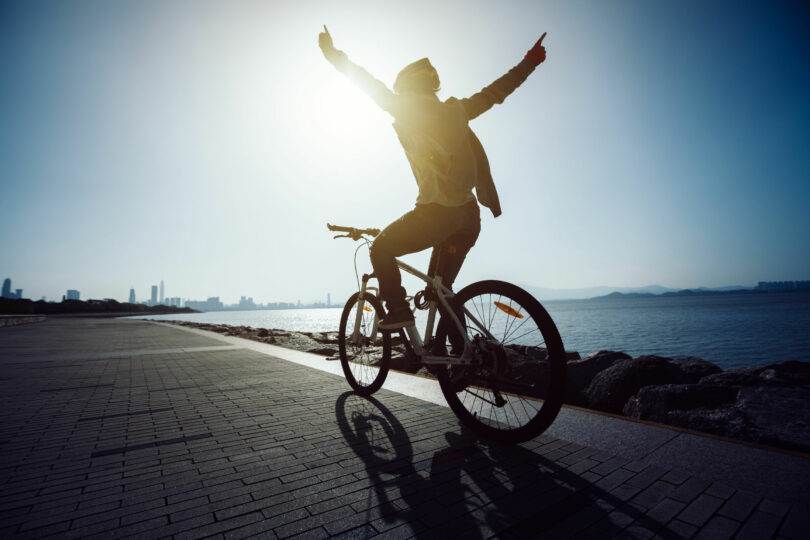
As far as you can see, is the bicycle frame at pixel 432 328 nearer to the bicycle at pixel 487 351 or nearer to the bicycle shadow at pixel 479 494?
the bicycle at pixel 487 351

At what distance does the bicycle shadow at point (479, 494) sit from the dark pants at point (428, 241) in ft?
3.90

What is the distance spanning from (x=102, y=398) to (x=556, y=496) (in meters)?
4.55

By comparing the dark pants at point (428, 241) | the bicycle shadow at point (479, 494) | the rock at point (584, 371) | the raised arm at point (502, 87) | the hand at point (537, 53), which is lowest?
the rock at point (584, 371)

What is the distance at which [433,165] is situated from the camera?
288 centimetres

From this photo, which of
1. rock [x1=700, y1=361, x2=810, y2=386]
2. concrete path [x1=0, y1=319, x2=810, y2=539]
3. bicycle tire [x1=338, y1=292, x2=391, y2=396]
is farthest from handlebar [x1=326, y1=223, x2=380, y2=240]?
rock [x1=700, y1=361, x2=810, y2=386]

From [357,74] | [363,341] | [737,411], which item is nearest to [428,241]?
[357,74]

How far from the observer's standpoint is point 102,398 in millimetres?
4051

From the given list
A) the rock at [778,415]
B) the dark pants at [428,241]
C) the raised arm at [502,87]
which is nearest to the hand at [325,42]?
the raised arm at [502,87]

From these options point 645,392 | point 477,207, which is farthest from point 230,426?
point 645,392

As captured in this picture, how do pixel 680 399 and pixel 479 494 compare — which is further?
pixel 680 399

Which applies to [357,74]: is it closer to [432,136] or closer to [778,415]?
[432,136]

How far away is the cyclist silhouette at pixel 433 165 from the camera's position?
2.85m

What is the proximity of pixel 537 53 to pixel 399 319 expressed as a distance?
Result: 2507 millimetres

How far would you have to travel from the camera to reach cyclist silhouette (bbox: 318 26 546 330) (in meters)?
2.85
